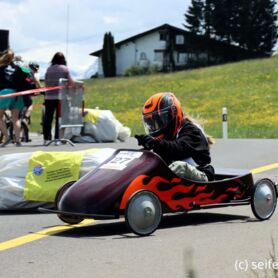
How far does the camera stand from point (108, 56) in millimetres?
109000

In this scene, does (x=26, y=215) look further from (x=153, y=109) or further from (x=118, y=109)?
(x=118, y=109)

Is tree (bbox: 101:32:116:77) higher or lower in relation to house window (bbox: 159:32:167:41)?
lower

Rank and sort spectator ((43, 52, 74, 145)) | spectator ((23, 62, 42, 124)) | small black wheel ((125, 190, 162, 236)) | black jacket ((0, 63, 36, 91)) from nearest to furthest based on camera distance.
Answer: small black wheel ((125, 190, 162, 236)) < black jacket ((0, 63, 36, 91)) < spectator ((43, 52, 74, 145)) < spectator ((23, 62, 42, 124))

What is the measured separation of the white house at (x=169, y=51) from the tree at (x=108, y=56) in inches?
83.3

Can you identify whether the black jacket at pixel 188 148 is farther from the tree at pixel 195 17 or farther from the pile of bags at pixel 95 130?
the tree at pixel 195 17

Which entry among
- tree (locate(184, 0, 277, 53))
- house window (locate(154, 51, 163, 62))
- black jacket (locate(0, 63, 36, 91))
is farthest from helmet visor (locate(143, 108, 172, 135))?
house window (locate(154, 51, 163, 62))

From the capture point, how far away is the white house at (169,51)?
104125 mm

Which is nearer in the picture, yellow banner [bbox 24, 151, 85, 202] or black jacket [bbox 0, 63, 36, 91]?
yellow banner [bbox 24, 151, 85, 202]

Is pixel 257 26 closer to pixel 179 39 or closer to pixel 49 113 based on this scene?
pixel 179 39

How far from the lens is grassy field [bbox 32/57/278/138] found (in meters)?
38.9

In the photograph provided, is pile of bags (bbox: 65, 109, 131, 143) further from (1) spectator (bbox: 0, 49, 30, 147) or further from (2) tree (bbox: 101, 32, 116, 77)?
(2) tree (bbox: 101, 32, 116, 77)

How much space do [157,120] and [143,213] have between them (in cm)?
115

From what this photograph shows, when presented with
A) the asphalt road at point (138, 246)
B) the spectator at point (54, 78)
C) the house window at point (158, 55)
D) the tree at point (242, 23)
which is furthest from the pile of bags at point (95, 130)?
the house window at point (158, 55)

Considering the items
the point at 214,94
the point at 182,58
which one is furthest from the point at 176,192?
the point at 182,58
